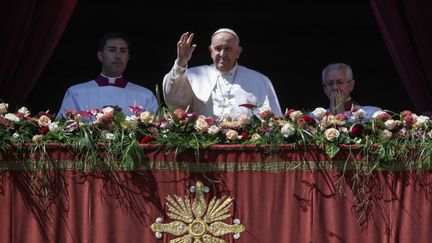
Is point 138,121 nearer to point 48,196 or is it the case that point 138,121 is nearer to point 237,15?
point 48,196

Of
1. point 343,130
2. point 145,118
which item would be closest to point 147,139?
point 145,118

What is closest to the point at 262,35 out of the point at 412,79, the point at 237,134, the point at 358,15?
the point at 358,15

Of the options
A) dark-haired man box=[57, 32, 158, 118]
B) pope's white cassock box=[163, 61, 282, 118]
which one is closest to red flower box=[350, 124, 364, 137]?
pope's white cassock box=[163, 61, 282, 118]

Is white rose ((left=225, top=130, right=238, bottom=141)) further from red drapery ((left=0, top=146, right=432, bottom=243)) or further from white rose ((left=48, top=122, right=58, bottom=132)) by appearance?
white rose ((left=48, top=122, right=58, bottom=132))

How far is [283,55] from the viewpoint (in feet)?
31.9

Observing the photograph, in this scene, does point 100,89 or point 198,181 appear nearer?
point 198,181

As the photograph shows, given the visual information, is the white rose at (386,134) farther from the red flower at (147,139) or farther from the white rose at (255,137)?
the red flower at (147,139)

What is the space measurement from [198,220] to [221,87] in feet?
5.23

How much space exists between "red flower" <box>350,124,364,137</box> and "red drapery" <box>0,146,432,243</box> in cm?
15

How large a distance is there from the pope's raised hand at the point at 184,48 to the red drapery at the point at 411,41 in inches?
76.1

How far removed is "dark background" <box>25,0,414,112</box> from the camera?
31.5 ft

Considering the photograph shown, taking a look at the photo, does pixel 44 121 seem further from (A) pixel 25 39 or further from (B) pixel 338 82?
(B) pixel 338 82

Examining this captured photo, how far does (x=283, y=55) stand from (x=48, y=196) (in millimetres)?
4271

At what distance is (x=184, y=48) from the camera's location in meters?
6.59
